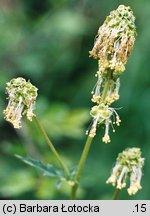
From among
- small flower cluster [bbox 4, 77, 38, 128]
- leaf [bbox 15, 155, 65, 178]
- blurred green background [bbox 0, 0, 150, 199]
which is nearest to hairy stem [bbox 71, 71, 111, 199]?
leaf [bbox 15, 155, 65, 178]

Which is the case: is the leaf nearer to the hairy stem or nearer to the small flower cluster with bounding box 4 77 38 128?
the hairy stem

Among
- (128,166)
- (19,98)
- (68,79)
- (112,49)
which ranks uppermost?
(68,79)

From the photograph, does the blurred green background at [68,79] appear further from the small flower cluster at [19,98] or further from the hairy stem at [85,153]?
the small flower cluster at [19,98]

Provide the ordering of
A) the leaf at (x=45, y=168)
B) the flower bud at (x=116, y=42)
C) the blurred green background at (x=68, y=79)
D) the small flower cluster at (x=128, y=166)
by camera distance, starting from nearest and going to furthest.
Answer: the flower bud at (x=116, y=42)
the small flower cluster at (x=128, y=166)
the leaf at (x=45, y=168)
the blurred green background at (x=68, y=79)

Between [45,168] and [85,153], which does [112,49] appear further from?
[45,168]

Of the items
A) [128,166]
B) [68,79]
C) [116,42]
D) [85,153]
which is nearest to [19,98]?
[85,153]

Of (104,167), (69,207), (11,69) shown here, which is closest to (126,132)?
(104,167)

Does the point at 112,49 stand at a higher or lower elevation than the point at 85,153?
higher

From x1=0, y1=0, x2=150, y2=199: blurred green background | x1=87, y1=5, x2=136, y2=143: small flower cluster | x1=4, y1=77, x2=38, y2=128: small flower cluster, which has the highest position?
x1=0, y1=0, x2=150, y2=199: blurred green background

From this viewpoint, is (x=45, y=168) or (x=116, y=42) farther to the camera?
(x=45, y=168)

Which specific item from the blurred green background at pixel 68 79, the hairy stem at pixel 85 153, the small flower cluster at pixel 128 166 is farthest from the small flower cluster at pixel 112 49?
the blurred green background at pixel 68 79
